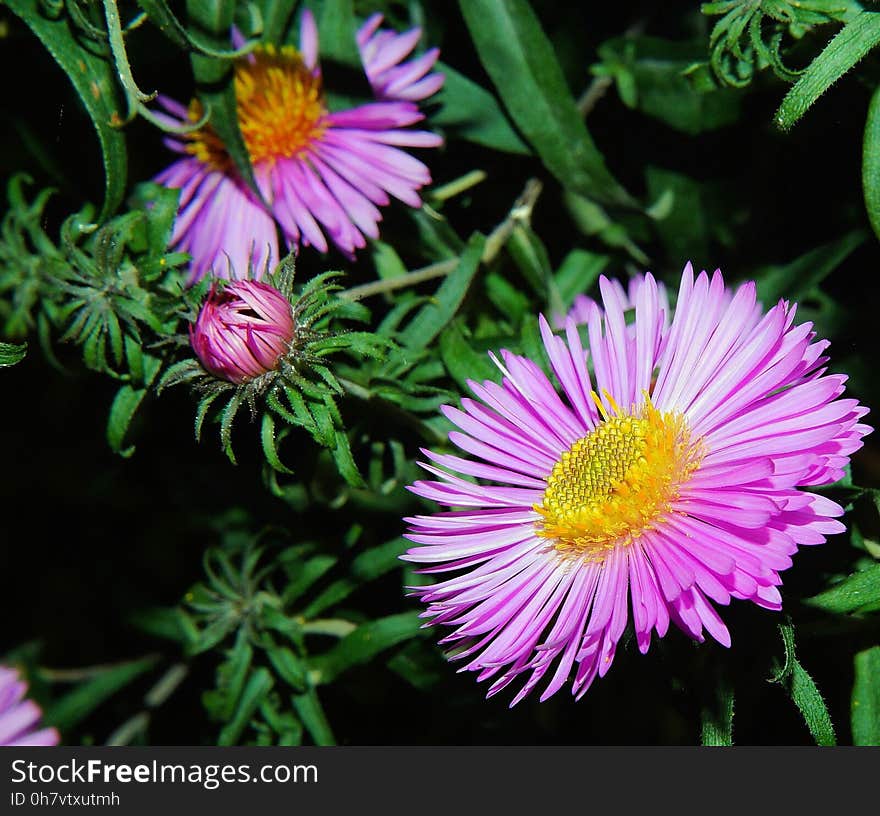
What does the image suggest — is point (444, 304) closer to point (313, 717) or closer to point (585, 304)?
point (585, 304)

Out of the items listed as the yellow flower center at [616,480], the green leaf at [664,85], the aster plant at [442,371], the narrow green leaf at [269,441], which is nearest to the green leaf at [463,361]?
the aster plant at [442,371]

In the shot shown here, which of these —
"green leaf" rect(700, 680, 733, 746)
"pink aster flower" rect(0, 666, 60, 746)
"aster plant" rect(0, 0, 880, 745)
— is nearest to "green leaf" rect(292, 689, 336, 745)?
"aster plant" rect(0, 0, 880, 745)

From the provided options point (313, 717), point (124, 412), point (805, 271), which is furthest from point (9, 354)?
point (805, 271)

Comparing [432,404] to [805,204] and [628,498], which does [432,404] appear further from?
[805,204]

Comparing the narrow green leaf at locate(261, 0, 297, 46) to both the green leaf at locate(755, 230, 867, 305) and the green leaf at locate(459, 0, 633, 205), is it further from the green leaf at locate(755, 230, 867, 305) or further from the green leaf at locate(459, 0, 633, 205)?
the green leaf at locate(755, 230, 867, 305)

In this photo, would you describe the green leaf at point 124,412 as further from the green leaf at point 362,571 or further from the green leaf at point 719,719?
the green leaf at point 719,719

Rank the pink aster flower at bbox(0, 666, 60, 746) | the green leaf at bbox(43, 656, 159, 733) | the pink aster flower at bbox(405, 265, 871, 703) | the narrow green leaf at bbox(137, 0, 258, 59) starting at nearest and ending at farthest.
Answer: the pink aster flower at bbox(405, 265, 871, 703)
the narrow green leaf at bbox(137, 0, 258, 59)
the pink aster flower at bbox(0, 666, 60, 746)
the green leaf at bbox(43, 656, 159, 733)
